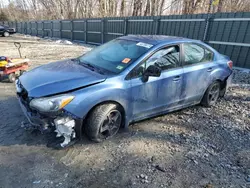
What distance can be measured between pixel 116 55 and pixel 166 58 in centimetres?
89

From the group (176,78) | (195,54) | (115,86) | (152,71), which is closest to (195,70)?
(195,54)

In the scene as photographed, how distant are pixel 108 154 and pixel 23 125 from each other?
1.66m

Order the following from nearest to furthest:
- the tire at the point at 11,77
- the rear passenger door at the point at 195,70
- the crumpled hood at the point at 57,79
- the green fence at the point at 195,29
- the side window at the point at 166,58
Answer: the crumpled hood at the point at 57,79 < the side window at the point at 166,58 < the rear passenger door at the point at 195,70 < the tire at the point at 11,77 < the green fence at the point at 195,29

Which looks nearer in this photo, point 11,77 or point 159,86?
point 159,86

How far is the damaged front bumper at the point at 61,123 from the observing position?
8.56 feet

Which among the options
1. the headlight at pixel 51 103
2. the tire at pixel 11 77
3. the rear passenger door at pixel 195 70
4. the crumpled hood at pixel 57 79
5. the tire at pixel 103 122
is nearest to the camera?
the headlight at pixel 51 103

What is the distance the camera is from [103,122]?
298 cm

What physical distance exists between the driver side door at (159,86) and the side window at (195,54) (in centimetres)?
23

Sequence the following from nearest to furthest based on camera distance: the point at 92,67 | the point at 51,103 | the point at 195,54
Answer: the point at 51,103 → the point at 92,67 → the point at 195,54

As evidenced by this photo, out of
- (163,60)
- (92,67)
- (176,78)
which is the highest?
(163,60)

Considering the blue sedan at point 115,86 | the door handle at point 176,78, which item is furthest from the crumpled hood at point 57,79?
the door handle at point 176,78

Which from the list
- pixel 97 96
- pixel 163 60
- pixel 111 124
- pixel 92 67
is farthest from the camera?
pixel 163 60

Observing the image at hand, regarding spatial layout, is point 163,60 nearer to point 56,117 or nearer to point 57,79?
point 57,79

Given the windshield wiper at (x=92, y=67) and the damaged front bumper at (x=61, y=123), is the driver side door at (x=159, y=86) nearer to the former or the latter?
the windshield wiper at (x=92, y=67)
